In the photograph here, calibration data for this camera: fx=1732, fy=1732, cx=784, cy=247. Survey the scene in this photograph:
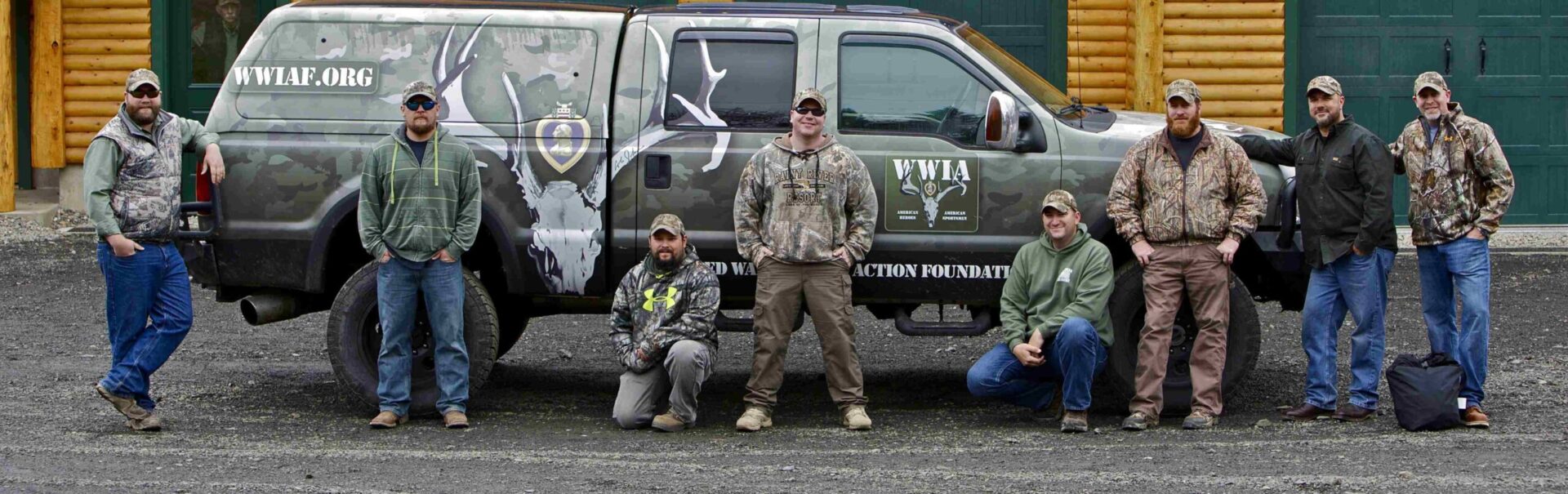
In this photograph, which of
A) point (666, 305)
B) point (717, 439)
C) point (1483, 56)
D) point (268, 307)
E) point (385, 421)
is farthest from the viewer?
point (1483, 56)

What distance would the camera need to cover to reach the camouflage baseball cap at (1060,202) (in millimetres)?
7301

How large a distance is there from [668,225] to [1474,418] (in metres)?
3.50

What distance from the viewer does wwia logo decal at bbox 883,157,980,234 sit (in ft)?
25.0

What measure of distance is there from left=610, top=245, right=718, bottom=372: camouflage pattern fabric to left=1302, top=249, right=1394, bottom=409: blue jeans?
8.58ft

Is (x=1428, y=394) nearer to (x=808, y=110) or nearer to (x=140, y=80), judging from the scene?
(x=808, y=110)

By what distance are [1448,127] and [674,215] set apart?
333 centimetres

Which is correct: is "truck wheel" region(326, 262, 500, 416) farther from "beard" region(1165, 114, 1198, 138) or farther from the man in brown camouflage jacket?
"beard" region(1165, 114, 1198, 138)

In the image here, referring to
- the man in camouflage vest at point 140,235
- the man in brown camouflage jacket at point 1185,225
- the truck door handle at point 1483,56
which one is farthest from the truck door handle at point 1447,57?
the man in camouflage vest at point 140,235

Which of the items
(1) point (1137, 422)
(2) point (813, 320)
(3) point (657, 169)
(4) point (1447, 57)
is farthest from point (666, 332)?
(4) point (1447, 57)

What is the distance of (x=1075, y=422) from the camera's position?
7.39 m

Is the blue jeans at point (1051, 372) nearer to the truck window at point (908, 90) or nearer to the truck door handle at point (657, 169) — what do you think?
the truck window at point (908, 90)

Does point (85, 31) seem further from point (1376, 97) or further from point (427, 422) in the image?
point (1376, 97)

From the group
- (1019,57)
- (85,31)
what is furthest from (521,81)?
(85,31)

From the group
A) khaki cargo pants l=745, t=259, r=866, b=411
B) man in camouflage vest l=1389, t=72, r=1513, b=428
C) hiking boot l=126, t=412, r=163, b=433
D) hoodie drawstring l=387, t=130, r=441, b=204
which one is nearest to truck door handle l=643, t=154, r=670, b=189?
khaki cargo pants l=745, t=259, r=866, b=411
